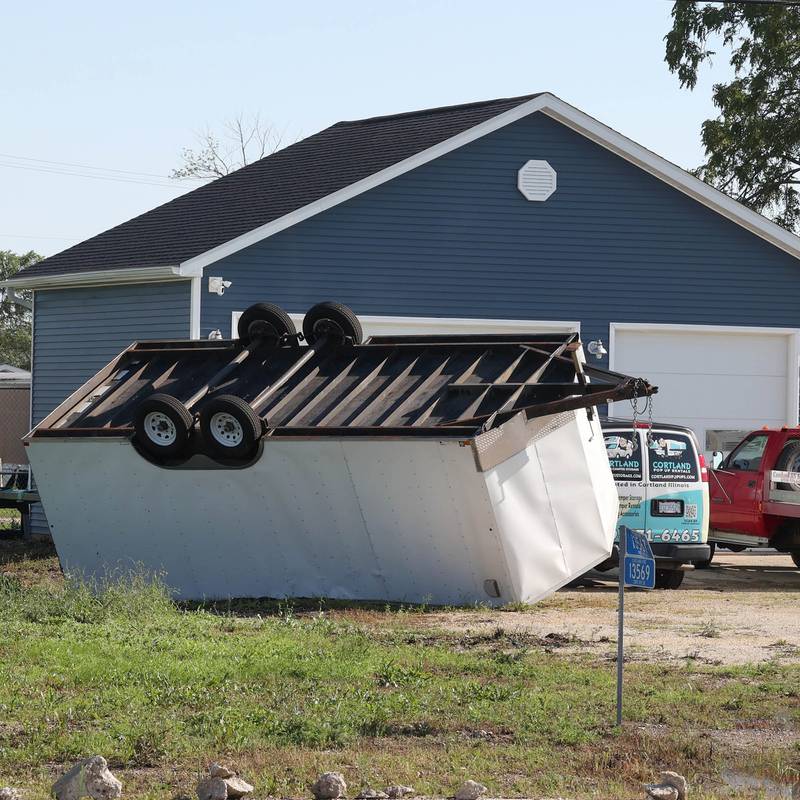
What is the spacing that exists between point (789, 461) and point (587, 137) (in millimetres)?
6223

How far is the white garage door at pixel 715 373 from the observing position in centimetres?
2131

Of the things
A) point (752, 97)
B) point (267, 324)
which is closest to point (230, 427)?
point (267, 324)

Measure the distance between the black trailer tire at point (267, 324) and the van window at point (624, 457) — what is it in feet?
12.0

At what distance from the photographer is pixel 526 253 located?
68.0 feet

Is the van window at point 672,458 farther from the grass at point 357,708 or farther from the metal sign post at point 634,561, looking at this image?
the metal sign post at point 634,561

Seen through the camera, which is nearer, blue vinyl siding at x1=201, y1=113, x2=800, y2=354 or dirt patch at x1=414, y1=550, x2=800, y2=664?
dirt patch at x1=414, y1=550, x2=800, y2=664

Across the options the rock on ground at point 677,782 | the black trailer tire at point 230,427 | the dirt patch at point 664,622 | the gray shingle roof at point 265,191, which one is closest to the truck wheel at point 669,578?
the dirt patch at point 664,622

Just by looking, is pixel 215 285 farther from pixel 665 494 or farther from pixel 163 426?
pixel 665 494

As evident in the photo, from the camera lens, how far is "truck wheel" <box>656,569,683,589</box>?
15.4 metres

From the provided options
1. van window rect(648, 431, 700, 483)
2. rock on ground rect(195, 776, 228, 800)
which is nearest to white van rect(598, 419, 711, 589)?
van window rect(648, 431, 700, 483)

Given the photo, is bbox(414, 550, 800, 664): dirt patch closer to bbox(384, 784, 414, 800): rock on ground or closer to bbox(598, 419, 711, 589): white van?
bbox(598, 419, 711, 589): white van

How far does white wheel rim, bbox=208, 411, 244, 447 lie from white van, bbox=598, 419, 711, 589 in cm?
441

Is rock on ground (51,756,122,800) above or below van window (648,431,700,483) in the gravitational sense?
below

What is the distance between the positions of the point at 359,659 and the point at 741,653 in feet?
9.69
